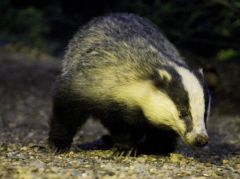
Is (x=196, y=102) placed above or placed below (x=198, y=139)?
above

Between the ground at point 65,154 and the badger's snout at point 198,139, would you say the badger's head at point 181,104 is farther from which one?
the ground at point 65,154

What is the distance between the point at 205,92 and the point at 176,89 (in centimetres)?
30

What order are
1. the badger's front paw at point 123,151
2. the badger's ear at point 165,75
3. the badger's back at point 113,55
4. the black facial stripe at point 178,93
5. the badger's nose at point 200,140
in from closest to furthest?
the badger's nose at point 200,140 → the black facial stripe at point 178,93 → the badger's ear at point 165,75 → the badger's back at point 113,55 → the badger's front paw at point 123,151

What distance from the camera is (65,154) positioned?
23.2ft

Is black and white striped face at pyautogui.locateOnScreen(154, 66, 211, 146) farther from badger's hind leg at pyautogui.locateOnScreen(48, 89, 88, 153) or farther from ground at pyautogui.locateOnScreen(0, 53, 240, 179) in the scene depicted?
badger's hind leg at pyautogui.locateOnScreen(48, 89, 88, 153)

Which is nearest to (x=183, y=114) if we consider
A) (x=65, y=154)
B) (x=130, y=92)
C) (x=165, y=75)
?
(x=165, y=75)

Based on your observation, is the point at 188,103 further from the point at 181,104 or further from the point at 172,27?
the point at 172,27

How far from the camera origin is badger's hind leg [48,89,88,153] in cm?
719

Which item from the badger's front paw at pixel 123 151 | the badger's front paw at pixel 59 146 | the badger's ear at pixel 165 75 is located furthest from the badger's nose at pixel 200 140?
the badger's front paw at pixel 59 146

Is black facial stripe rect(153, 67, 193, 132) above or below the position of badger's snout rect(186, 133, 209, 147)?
above

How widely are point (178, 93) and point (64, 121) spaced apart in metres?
1.61

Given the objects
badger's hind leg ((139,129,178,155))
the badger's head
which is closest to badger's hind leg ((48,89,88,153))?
badger's hind leg ((139,129,178,155))

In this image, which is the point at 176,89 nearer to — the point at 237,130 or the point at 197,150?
the point at 197,150

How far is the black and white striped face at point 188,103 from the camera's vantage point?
6234 mm
